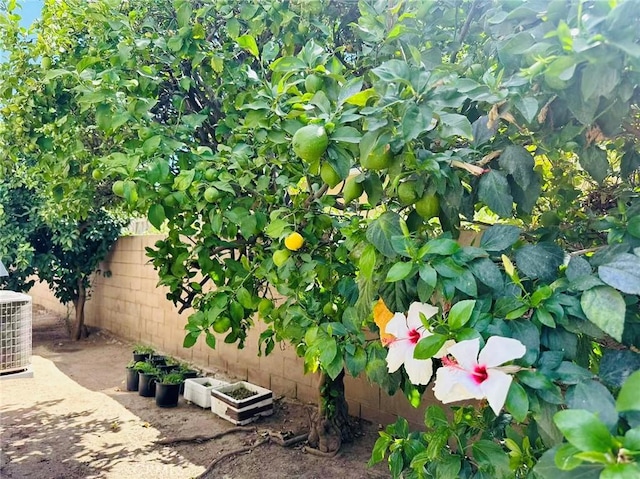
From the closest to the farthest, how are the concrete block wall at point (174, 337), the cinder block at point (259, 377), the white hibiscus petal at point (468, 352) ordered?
the white hibiscus petal at point (468, 352)
the concrete block wall at point (174, 337)
the cinder block at point (259, 377)

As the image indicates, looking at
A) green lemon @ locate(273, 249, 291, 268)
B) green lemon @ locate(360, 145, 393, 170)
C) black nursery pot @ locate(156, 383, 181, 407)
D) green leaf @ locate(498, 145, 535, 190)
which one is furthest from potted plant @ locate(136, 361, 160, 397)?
green leaf @ locate(498, 145, 535, 190)

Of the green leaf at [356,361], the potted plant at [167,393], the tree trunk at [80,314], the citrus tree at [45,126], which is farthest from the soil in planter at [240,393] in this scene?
the tree trunk at [80,314]

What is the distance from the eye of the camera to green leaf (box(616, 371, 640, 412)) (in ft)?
1.91

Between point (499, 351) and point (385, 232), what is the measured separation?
355 millimetres

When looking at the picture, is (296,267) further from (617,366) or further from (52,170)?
(52,170)

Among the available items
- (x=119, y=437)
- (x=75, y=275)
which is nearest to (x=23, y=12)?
(x=119, y=437)

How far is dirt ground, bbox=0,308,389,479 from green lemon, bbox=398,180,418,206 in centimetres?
211

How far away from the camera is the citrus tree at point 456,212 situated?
2.43ft

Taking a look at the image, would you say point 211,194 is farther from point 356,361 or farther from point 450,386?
point 450,386

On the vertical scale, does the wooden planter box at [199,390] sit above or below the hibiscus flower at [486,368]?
below

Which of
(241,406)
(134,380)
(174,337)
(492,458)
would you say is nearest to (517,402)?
(492,458)

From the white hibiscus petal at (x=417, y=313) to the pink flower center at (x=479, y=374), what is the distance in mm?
176

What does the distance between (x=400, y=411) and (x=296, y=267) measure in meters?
1.76

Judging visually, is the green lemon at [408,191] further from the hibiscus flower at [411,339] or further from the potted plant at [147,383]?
the potted plant at [147,383]
